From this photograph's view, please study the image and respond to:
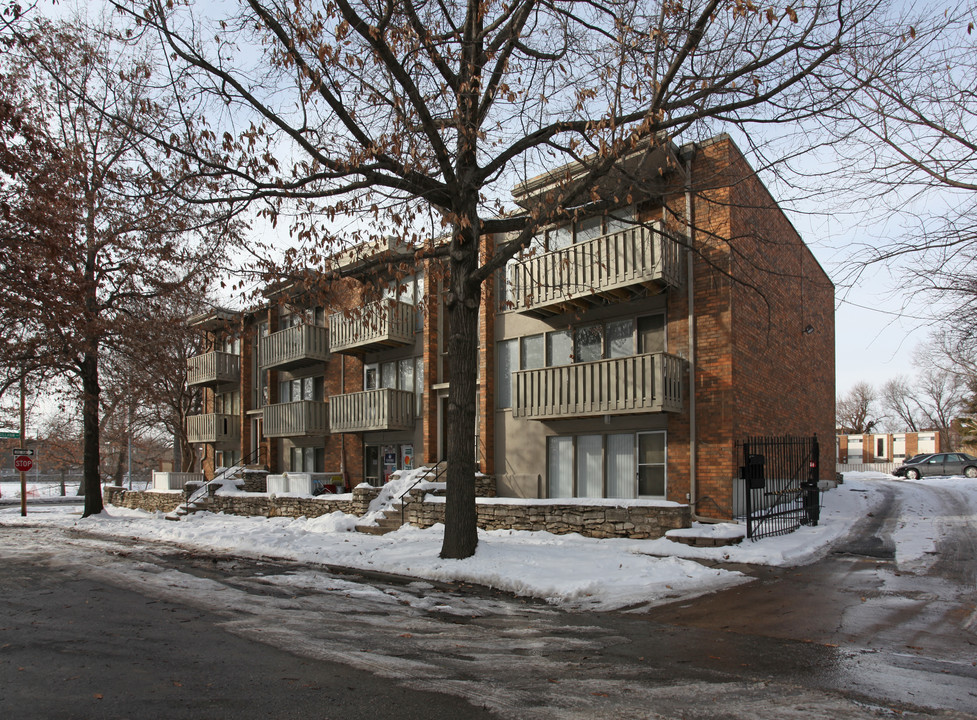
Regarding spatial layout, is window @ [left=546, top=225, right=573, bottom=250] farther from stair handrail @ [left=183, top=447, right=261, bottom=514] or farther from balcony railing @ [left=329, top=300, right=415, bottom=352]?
stair handrail @ [left=183, top=447, right=261, bottom=514]

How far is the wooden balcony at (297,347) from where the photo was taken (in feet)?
78.2

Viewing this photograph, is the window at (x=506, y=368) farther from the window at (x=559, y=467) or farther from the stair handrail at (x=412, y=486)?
the stair handrail at (x=412, y=486)

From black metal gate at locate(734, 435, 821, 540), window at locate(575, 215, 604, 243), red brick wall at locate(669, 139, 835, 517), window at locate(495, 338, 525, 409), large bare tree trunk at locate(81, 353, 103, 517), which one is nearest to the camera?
black metal gate at locate(734, 435, 821, 540)

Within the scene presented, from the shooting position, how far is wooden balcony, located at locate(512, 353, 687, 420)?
14242mm

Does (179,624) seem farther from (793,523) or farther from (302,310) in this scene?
(793,523)

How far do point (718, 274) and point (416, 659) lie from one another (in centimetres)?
1128

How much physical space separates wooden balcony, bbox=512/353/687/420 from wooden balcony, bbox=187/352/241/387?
18.6 m

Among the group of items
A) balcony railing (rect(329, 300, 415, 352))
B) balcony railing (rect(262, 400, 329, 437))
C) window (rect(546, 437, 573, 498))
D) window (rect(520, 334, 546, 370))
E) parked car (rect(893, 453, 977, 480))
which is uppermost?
balcony railing (rect(329, 300, 415, 352))

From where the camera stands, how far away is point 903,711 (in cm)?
444

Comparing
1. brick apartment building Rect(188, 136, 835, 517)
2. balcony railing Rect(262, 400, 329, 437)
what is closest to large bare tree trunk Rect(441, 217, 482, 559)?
brick apartment building Rect(188, 136, 835, 517)

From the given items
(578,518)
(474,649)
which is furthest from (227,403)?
(474,649)

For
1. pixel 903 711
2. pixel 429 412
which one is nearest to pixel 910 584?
pixel 903 711

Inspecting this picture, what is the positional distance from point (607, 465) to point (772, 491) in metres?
3.79

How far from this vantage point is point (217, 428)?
30.2m
